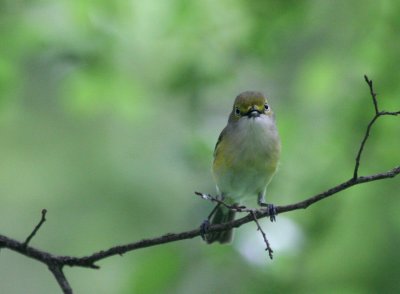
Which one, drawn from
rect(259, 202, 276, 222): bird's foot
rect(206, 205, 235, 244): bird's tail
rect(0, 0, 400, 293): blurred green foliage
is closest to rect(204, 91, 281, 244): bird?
rect(206, 205, 235, 244): bird's tail

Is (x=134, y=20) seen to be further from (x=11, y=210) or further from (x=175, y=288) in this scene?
(x=11, y=210)

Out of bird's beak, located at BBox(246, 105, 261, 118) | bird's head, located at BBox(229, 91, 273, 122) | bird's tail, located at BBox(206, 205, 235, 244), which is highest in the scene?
bird's head, located at BBox(229, 91, 273, 122)

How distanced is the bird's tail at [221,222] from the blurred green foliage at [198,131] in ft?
0.43

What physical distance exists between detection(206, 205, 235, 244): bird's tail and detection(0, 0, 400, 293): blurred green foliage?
0.43 ft

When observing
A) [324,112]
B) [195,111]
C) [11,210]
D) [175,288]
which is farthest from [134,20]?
[11,210]

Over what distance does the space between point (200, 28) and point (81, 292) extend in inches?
154

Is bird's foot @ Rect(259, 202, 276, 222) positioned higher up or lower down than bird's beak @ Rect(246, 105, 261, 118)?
lower down

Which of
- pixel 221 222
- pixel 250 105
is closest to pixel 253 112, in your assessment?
pixel 250 105

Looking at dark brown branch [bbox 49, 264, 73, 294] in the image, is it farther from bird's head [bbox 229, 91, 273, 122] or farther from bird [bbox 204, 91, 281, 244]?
bird's head [bbox 229, 91, 273, 122]

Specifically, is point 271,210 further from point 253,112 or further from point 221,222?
point 221,222

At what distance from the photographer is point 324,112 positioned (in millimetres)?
7043

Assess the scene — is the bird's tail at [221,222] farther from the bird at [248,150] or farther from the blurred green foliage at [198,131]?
the blurred green foliage at [198,131]

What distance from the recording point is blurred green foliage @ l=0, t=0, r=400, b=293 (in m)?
5.67

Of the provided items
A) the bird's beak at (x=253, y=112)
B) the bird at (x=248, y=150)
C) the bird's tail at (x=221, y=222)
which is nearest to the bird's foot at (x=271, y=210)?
the bird at (x=248, y=150)
